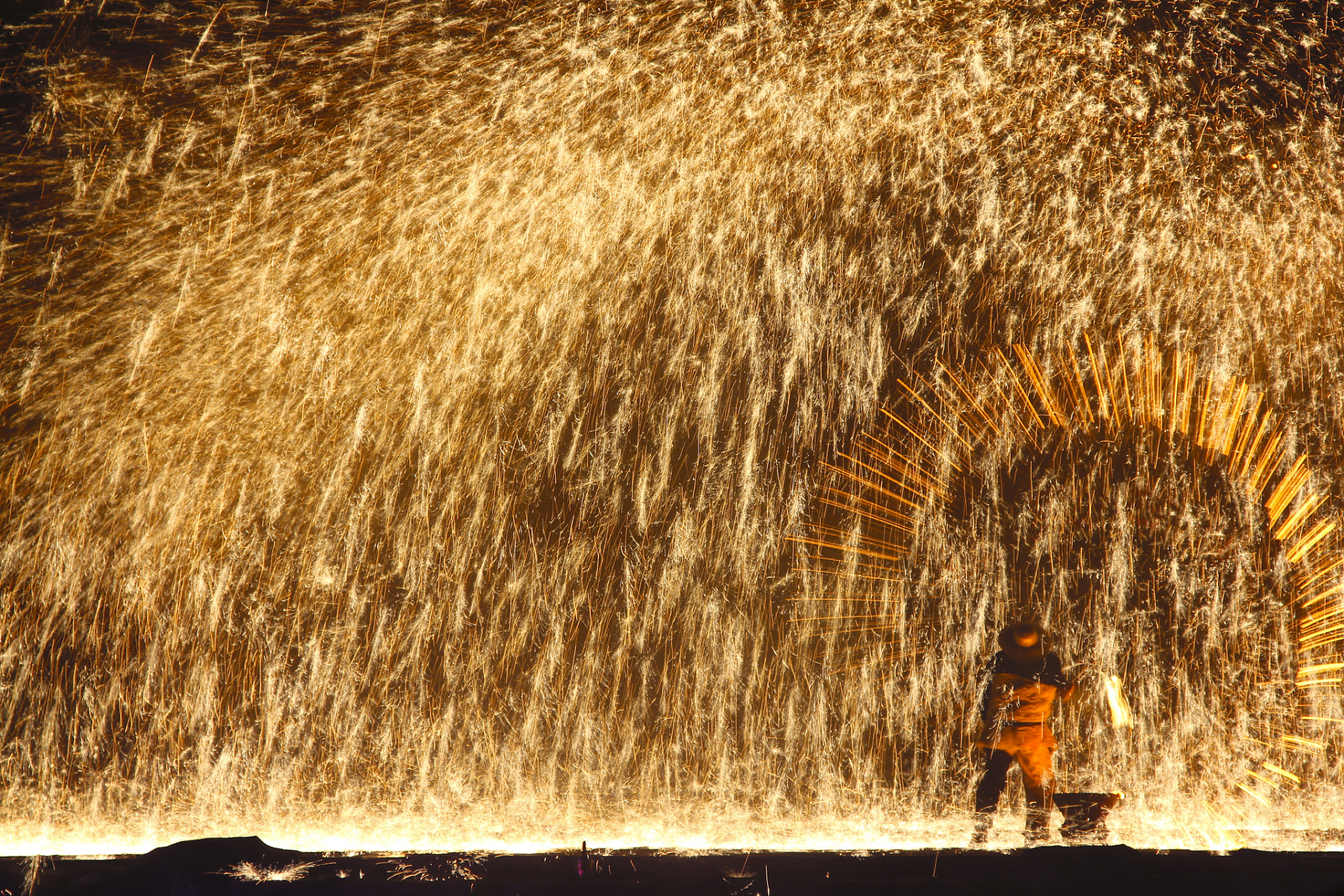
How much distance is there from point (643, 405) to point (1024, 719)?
3601 millimetres

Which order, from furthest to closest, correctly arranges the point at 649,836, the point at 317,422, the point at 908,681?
the point at 908,681, the point at 317,422, the point at 649,836

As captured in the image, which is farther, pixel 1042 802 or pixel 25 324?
pixel 25 324

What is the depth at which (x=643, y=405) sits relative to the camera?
6602 millimetres

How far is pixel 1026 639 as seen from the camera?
13.3 feet

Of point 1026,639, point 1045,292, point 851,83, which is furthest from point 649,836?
point 851,83

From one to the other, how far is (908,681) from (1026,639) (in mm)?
2902

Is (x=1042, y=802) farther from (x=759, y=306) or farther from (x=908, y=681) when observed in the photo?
(x=759, y=306)

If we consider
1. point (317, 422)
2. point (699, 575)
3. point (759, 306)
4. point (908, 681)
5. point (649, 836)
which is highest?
point (759, 306)

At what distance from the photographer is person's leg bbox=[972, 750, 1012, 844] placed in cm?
383

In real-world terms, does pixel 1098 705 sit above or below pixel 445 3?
below

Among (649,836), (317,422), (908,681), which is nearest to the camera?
(649,836)

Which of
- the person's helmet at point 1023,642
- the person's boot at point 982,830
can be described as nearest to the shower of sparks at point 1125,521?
the person's helmet at point 1023,642

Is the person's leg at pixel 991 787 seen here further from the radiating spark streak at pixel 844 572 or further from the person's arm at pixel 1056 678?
the radiating spark streak at pixel 844 572

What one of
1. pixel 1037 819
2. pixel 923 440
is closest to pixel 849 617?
pixel 923 440
